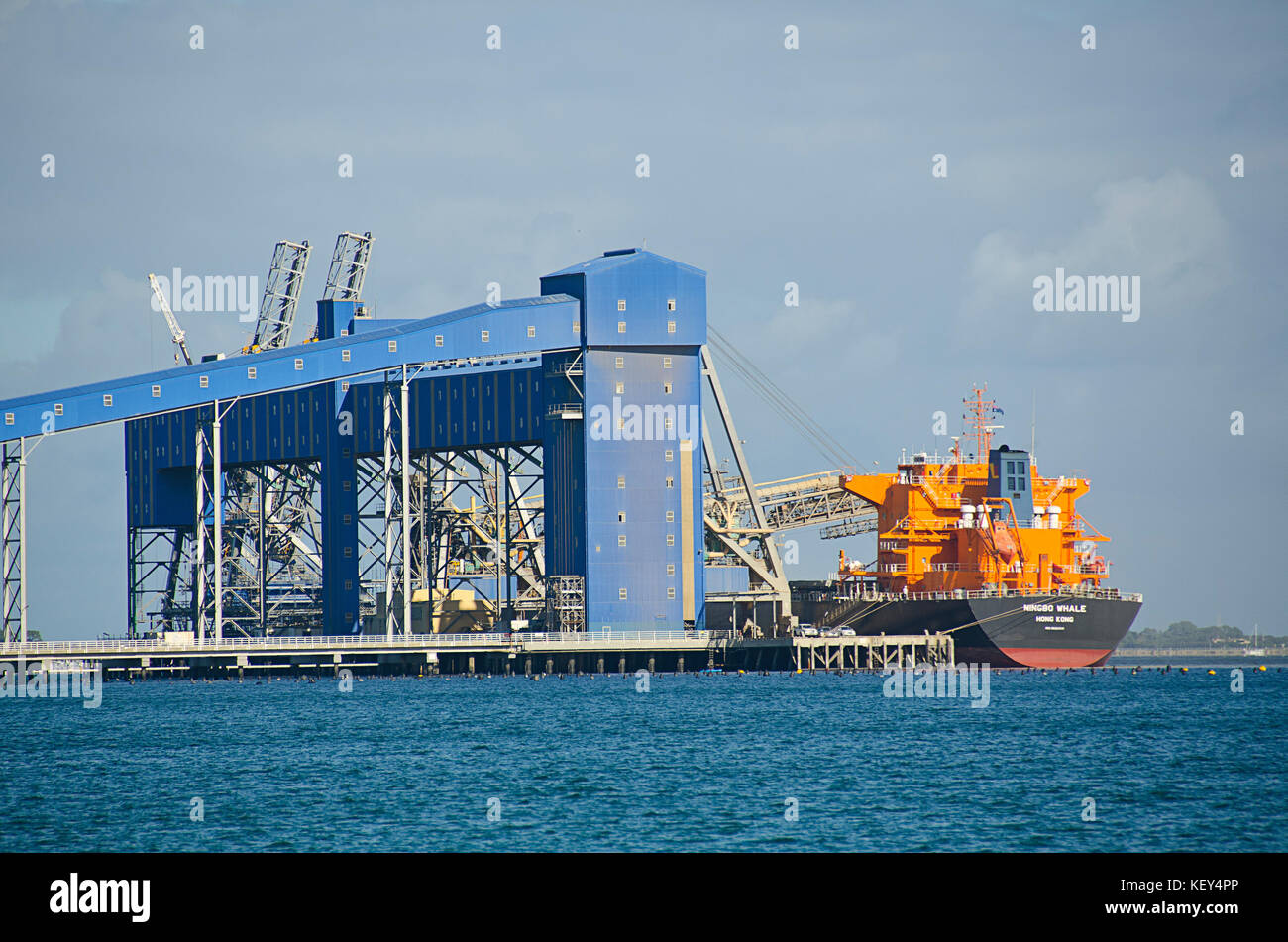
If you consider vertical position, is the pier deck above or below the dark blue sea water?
above

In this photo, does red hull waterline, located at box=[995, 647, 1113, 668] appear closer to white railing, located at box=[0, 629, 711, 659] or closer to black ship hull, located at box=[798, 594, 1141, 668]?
black ship hull, located at box=[798, 594, 1141, 668]

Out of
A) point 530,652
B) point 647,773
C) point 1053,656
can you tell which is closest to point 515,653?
point 530,652

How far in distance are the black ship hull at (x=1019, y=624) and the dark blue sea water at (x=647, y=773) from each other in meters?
16.3

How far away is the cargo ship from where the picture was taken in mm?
107812

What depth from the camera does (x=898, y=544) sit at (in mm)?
112938

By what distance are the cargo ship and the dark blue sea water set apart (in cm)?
1715

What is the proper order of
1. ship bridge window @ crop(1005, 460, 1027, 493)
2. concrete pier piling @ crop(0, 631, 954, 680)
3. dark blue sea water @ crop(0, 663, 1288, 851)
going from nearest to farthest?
dark blue sea water @ crop(0, 663, 1288, 851)
concrete pier piling @ crop(0, 631, 954, 680)
ship bridge window @ crop(1005, 460, 1027, 493)

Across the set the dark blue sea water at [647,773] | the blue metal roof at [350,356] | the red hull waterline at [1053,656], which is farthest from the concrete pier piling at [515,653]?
the blue metal roof at [350,356]

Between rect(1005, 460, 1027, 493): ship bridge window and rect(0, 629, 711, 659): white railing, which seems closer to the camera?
rect(0, 629, 711, 659): white railing

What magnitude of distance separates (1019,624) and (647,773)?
191ft

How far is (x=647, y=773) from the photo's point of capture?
175 ft

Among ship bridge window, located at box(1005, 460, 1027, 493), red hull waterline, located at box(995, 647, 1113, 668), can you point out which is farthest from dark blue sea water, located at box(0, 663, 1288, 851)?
ship bridge window, located at box(1005, 460, 1027, 493)

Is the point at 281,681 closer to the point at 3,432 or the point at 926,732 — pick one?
the point at 3,432
